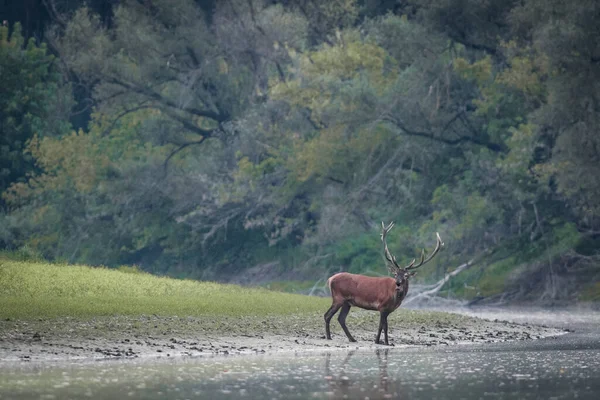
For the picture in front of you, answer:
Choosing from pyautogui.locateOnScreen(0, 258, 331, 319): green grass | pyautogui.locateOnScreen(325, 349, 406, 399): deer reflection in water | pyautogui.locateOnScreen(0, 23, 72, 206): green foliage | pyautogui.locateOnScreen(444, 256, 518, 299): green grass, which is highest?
pyautogui.locateOnScreen(0, 23, 72, 206): green foliage

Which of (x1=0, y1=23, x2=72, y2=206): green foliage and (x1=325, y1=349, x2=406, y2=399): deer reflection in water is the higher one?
(x1=0, y1=23, x2=72, y2=206): green foliage

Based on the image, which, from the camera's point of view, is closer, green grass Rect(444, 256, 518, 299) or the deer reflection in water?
the deer reflection in water

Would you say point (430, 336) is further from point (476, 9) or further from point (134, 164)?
point (134, 164)

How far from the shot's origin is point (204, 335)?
2127 centimetres

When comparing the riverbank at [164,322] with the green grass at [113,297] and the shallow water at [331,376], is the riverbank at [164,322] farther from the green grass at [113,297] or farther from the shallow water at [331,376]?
the shallow water at [331,376]

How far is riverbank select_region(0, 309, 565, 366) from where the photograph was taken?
18.8 m

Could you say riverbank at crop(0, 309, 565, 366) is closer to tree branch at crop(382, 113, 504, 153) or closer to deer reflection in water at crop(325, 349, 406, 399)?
deer reflection in water at crop(325, 349, 406, 399)

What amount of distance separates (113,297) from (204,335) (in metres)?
3.73

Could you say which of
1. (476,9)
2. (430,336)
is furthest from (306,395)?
(476,9)

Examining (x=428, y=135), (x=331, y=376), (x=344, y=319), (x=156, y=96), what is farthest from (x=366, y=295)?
(x=156, y=96)

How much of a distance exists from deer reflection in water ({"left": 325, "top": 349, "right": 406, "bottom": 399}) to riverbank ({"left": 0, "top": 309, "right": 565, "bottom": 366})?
9.02 ft

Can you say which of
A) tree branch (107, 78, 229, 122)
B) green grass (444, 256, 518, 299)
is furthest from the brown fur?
tree branch (107, 78, 229, 122)

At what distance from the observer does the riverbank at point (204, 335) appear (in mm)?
18812

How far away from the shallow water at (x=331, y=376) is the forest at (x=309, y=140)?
20.4 metres
